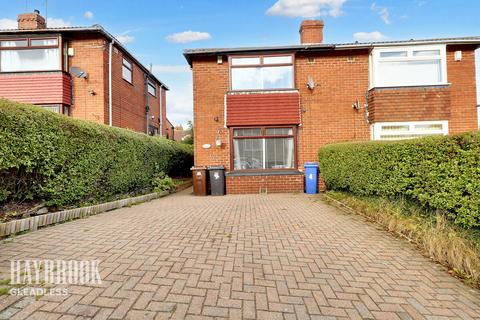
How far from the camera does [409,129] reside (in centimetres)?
927

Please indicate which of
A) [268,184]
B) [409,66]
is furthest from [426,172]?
[409,66]

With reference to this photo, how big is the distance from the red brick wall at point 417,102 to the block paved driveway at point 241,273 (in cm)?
630

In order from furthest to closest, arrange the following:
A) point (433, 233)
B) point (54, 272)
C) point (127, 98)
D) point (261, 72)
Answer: point (127, 98), point (261, 72), point (433, 233), point (54, 272)

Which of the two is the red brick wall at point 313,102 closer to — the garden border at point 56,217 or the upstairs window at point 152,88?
the garden border at point 56,217

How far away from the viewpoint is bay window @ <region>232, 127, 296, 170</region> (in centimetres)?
970

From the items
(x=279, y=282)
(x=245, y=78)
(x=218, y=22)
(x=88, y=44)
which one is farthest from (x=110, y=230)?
(x=218, y=22)

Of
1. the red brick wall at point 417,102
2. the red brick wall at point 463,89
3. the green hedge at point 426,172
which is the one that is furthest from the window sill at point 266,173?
the red brick wall at point 463,89

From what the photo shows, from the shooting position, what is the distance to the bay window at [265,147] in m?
9.70

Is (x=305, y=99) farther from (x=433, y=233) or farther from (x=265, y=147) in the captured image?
(x=433, y=233)

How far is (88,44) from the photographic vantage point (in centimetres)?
1084

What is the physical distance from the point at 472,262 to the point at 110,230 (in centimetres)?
514

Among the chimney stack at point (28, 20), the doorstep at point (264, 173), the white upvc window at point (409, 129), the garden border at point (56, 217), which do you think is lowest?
the garden border at point (56, 217)

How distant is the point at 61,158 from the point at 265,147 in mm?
6578

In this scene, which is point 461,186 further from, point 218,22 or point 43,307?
point 218,22
